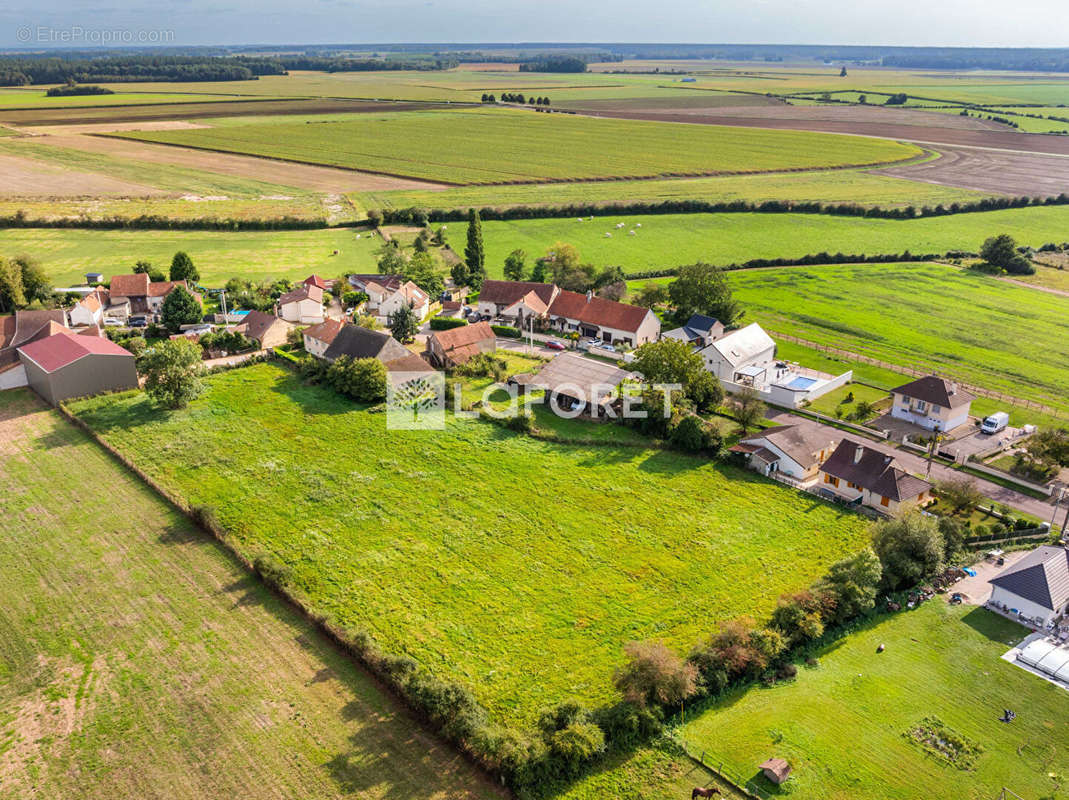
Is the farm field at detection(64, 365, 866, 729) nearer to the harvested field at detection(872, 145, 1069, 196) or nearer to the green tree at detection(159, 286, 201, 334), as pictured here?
the green tree at detection(159, 286, 201, 334)

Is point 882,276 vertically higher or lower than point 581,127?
lower

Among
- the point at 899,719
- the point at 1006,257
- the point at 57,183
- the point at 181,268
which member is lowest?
the point at 899,719

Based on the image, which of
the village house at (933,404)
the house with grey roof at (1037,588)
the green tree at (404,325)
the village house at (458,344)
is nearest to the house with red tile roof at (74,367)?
the green tree at (404,325)

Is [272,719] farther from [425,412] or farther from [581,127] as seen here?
[581,127]

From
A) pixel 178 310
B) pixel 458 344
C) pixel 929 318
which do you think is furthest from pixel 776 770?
pixel 178 310

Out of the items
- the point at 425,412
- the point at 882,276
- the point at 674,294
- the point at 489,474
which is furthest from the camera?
the point at 882,276

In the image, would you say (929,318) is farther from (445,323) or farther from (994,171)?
→ (994,171)

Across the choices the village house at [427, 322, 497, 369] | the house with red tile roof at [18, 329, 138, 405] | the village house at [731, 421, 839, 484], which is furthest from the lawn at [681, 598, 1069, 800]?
the house with red tile roof at [18, 329, 138, 405]

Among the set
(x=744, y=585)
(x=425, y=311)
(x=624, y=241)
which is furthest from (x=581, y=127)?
(x=744, y=585)
